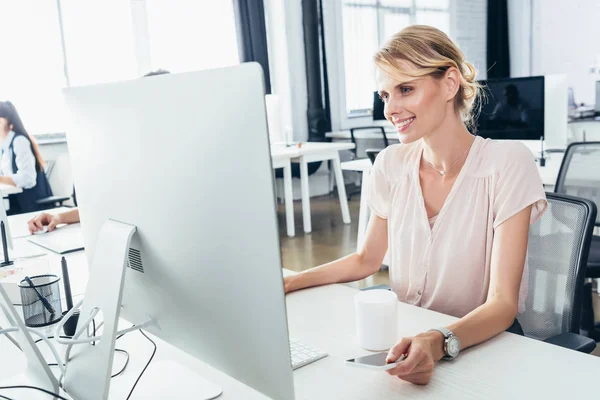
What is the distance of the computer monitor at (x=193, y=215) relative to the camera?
2.10 feet

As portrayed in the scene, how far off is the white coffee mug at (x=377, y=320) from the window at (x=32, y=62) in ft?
15.4

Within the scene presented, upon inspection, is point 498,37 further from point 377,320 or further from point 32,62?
point 377,320

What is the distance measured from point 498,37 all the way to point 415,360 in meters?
8.42

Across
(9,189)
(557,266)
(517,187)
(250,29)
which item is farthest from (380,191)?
(250,29)

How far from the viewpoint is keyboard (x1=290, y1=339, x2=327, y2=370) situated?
990 mm

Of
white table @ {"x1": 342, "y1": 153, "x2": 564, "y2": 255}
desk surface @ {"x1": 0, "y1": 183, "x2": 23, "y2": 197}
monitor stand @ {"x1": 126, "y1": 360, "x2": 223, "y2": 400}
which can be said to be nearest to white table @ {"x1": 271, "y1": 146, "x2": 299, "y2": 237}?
white table @ {"x1": 342, "y1": 153, "x2": 564, "y2": 255}

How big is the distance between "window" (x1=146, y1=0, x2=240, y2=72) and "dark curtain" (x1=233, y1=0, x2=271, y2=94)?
6.0 inches

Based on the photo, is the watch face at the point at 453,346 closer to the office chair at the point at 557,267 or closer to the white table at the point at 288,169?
the office chair at the point at 557,267

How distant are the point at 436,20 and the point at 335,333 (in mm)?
7794

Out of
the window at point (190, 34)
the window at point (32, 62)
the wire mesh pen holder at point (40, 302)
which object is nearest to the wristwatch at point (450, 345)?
the wire mesh pen holder at point (40, 302)

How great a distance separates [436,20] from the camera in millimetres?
8188

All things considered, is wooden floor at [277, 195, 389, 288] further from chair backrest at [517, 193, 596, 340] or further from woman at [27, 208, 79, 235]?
chair backrest at [517, 193, 596, 340]

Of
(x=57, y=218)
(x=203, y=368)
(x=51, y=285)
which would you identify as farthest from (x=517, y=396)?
(x=57, y=218)

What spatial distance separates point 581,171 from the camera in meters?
2.42
